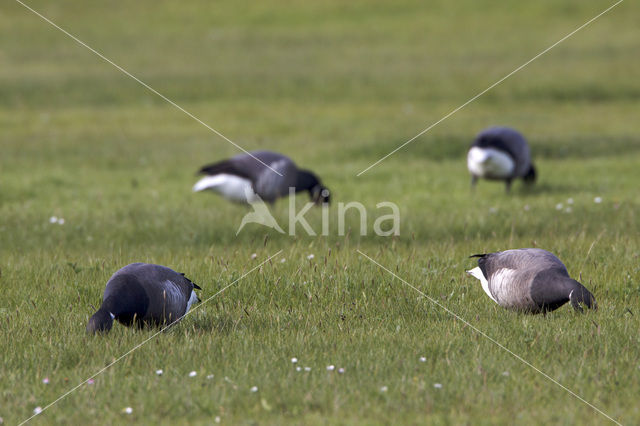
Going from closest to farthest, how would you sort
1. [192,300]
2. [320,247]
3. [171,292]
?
[171,292], [192,300], [320,247]

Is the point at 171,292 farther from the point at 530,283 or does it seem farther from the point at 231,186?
the point at 231,186

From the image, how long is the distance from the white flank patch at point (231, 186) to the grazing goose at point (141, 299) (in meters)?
6.33

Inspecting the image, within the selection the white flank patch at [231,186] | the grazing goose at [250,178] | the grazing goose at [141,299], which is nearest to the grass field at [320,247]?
the grazing goose at [141,299]

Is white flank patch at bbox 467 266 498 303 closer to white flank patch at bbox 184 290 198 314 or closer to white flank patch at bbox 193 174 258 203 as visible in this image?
white flank patch at bbox 184 290 198 314

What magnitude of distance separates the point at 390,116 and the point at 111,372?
65.0ft

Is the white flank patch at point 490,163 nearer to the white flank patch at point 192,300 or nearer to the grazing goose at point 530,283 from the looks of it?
the grazing goose at point 530,283

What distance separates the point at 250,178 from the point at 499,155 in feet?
14.7

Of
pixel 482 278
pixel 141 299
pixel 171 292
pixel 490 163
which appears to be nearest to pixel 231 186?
pixel 490 163

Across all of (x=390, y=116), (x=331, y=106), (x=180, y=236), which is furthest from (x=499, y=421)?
(x=331, y=106)

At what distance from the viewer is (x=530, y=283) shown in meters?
6.09

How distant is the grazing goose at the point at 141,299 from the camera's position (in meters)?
5.52

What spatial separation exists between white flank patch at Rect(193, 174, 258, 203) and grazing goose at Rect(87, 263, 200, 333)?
6333 mm

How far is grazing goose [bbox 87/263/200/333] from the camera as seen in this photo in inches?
217

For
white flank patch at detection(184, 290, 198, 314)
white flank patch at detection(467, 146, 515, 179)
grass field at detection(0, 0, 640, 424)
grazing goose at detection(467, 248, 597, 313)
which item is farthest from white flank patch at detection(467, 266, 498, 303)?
white flank patch at detection(467, 146, 515, 179)
